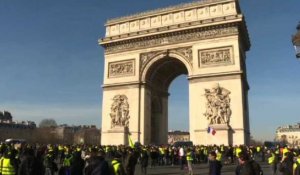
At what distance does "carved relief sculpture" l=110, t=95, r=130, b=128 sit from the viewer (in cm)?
3045

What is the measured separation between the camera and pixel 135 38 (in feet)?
103

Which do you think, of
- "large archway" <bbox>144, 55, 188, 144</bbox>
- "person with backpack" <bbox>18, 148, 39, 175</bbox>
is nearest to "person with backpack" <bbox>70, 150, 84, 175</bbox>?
Answer: "person with backpack" <bbox>18, 148, 39, 175</bbox>

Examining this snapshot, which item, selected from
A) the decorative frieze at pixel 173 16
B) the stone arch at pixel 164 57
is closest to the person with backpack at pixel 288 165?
the stone arch at pixel 164 57

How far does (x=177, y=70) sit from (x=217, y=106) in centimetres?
800

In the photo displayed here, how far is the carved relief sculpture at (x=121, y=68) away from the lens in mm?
31500

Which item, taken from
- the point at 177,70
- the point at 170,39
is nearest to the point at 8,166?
the point at 170,39

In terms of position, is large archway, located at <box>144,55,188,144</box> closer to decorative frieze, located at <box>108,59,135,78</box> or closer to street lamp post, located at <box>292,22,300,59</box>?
decorative frieze, located at <box>108,59,135,78</box>

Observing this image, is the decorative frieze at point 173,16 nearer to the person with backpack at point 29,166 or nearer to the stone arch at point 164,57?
the stone arch at point 164,57

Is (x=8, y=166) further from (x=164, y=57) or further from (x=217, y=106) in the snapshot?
(x=164, y=57)

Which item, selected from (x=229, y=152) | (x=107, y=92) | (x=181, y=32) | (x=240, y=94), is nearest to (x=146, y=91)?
(x=107, y=92)

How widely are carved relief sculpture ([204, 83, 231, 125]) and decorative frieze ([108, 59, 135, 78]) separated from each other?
25.1ft

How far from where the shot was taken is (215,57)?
1103 inches

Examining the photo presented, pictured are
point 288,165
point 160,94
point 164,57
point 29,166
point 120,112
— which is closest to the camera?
point 29,166

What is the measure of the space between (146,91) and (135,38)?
486 centimetres
